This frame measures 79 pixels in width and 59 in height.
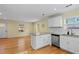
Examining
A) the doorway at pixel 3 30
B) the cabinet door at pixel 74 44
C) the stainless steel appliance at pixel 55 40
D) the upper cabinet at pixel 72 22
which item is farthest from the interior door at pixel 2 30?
the cabinet door at pixel 74 44

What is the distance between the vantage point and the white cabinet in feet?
15.0

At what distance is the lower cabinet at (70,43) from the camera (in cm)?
362

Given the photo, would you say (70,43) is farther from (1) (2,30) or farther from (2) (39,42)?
(1) (2,30)

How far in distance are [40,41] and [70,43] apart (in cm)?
157

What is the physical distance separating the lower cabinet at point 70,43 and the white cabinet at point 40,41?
3.57 ft

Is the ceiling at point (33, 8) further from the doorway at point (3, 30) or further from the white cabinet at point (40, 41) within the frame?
the doorway at point (3, 30)

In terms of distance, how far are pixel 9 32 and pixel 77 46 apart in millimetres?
8257

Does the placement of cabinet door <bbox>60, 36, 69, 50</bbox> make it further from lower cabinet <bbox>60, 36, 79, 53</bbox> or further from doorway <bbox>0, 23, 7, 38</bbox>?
doorway <bbox>0, 23, 7, 38</bbox>

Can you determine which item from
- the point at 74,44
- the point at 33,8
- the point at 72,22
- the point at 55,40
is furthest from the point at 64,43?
the point at 33,8

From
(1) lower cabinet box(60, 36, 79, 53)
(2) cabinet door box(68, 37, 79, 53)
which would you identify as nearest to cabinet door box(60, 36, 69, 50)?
(1) lower cabinet box(60, 36, 79, 53)

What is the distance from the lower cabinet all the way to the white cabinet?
109cm

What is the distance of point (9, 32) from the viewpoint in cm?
1016

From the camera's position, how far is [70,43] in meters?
3.92
